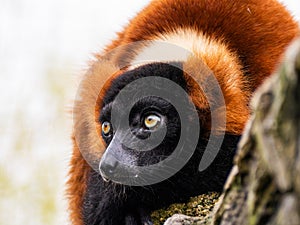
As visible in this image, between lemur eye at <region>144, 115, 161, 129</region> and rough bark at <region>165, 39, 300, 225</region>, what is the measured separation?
2.01 metres

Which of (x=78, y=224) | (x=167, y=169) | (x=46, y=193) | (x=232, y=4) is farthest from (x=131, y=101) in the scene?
(x=46, y=193)

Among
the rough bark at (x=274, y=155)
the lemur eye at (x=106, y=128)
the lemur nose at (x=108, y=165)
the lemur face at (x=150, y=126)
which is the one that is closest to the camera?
the rough bark at (x=274, y=155)

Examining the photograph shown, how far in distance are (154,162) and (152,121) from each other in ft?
0.92

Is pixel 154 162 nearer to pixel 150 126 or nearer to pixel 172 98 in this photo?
pixel 150 126

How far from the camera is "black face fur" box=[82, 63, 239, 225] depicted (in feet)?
12.3

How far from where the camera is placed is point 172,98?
3791 mm

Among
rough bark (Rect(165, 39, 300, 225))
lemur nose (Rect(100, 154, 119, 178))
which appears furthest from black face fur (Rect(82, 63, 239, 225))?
rough bark (Rect(165, 39, 300, 225))

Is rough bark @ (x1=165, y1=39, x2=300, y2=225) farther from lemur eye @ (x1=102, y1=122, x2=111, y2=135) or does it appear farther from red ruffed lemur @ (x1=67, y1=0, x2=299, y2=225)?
lemur eye @ (x1=102, y1=122, x2=111, y2=135)

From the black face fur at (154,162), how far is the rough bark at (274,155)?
1933mm

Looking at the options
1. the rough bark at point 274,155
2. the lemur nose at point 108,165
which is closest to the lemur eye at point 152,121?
the lemur nose at point 108,165

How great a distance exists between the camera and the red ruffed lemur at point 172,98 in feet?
12.4

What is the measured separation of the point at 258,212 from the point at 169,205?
2.27m

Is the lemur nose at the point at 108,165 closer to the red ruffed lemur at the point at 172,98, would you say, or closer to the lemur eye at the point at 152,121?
the red ruffed lemur at the point at 172,98

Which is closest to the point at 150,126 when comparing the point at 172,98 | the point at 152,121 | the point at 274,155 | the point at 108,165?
the point at 152,121
